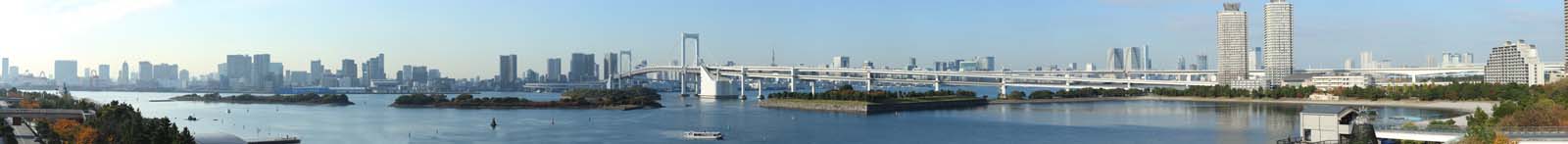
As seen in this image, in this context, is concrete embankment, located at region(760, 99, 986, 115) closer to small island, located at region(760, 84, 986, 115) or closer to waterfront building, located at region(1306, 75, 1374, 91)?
small island, located at region(760, 84, 986, 115)

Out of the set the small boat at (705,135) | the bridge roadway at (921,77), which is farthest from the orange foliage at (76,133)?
the bridge roadway at (921,77)

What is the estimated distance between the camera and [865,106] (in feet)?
51.3

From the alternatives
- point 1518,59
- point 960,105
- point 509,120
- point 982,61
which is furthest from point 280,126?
point 982,61

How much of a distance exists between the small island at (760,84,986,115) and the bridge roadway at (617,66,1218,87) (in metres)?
9.22

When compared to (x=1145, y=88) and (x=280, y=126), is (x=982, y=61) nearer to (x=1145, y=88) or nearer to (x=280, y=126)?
(x=1145, y=88)

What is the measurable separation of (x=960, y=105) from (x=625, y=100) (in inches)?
159

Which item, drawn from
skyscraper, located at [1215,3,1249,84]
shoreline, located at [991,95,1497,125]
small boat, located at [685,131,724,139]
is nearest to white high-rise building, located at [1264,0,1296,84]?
skyscraper, located at [1215,3,1249,84]

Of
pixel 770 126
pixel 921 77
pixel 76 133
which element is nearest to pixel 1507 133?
pixel 76 133

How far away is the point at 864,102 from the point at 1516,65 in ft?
63.0

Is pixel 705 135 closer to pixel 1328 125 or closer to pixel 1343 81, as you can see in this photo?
pixel 1328 125

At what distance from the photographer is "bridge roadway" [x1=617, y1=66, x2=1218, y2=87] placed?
91.6ft

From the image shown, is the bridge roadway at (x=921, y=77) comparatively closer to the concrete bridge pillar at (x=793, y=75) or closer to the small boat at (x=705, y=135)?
the concrete bridge pillar at (x=793, y=75)

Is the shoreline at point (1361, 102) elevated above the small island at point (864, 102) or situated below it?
below

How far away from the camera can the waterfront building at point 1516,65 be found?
94.9 ft
